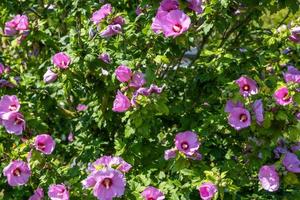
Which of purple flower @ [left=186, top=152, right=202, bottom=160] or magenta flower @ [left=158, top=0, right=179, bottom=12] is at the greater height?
magenta flower @ [left=158, top=0, right=179, bottom=12]

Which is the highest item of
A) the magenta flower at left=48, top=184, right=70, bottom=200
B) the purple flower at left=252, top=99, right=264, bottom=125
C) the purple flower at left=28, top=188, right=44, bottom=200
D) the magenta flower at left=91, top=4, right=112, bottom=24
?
the magenta flower at left=91, top=4, right=112, bottom=24

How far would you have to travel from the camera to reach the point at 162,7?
266 centimetres

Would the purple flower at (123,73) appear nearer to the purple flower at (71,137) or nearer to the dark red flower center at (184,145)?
the dark red flower center at (184,145)

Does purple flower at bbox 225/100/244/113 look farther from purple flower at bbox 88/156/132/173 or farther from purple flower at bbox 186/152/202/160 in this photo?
purple flower at bbox 88/156/132/173

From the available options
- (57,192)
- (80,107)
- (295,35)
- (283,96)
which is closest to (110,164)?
(57,192)

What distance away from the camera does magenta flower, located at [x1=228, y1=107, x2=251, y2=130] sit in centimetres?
249

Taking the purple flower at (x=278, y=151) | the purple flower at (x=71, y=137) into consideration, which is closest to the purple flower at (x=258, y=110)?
the purple flower at (x=278, y=151)

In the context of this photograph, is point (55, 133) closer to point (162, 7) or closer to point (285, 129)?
point (162, 7)

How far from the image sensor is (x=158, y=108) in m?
2.48

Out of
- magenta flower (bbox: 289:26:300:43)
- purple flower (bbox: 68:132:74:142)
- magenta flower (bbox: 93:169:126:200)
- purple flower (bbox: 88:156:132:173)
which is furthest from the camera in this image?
purple flower (bbox: 68:132:74:142)

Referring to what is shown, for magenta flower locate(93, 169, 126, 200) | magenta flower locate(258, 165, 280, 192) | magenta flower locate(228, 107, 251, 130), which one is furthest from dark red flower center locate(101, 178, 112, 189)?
magenta flower locate(258, 165, 280, 192)

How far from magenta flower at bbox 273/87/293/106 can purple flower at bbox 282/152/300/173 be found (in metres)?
0.33

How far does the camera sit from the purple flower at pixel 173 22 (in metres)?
2.56

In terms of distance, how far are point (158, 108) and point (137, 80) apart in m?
0.20
